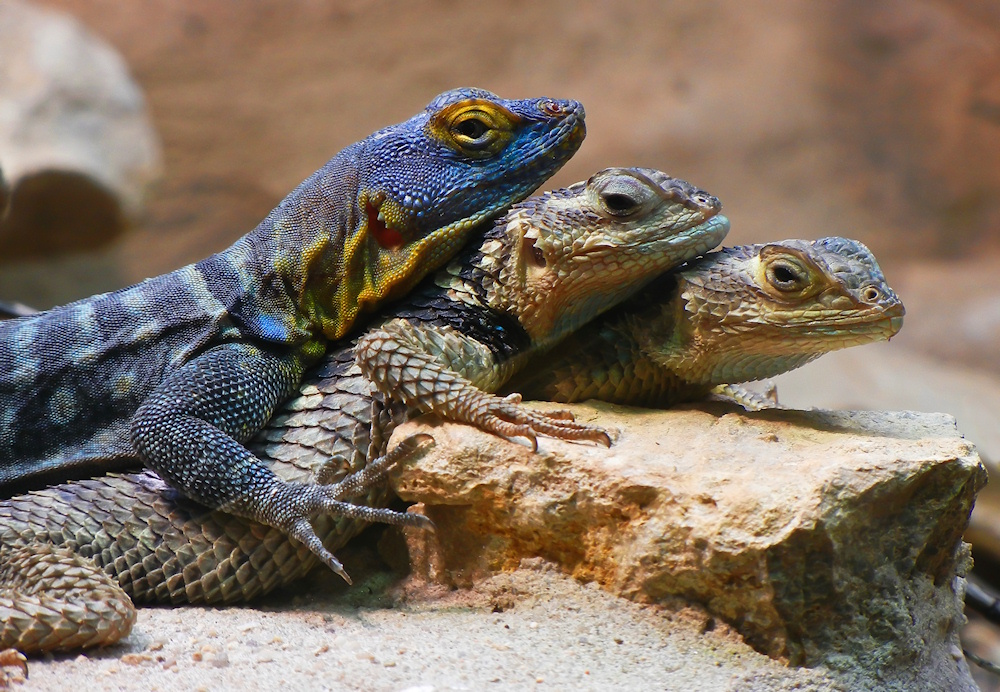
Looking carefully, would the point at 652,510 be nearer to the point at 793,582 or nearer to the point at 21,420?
the point at 793,582

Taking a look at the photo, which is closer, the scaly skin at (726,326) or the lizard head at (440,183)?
the scaly skin at (726,326)

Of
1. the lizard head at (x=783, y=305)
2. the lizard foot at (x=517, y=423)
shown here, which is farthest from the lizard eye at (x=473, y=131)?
the lizard foot at (x=517, y=423)

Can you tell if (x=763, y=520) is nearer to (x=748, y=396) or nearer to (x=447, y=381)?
(x=447, y=381)

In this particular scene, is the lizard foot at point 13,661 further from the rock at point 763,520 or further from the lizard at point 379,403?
the rock at point 763,520

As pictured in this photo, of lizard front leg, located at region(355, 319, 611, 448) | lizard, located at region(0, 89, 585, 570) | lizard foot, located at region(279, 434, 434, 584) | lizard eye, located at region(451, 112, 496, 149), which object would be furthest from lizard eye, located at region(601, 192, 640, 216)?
lizard foot, located at region(279, 434, 434, 584)

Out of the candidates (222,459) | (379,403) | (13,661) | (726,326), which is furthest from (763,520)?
(13,661)

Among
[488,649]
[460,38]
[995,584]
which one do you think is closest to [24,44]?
[460,38]
